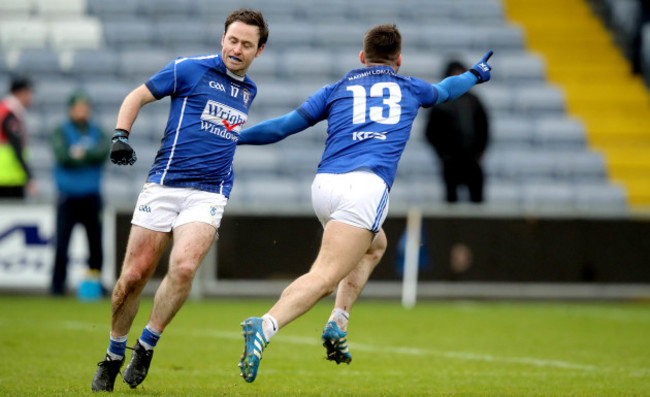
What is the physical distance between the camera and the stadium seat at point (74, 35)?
17531 millimetres

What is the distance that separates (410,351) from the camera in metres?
8.34

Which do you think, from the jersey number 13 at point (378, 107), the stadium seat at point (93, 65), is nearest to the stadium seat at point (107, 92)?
the stadium seat at point (93, 65)

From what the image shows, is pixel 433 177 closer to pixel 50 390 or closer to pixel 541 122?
pixel 541 122

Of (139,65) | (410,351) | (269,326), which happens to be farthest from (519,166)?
(269,326)

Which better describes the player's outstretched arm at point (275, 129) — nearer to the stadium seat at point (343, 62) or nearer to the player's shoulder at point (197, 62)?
the player's shoulder at point (197, 62)

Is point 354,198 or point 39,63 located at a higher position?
point 354,198

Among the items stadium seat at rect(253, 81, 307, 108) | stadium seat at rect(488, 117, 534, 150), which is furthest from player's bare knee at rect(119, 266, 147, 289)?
stadium seat at rect(488, 117, 534, 150)

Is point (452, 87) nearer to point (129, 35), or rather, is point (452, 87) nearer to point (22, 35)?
point (129, 35)

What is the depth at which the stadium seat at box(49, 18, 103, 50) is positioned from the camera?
57.5ft

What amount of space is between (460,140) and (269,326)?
27.7 ft

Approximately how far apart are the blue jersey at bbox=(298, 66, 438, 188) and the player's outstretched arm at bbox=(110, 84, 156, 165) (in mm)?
945

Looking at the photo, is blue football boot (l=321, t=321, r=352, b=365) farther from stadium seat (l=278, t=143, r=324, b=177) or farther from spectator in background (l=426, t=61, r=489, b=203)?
stadium seat (l=278, t=143, r=324, b=177)

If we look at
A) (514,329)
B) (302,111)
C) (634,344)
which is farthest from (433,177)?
(302,111)

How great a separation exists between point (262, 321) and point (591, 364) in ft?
10.9
